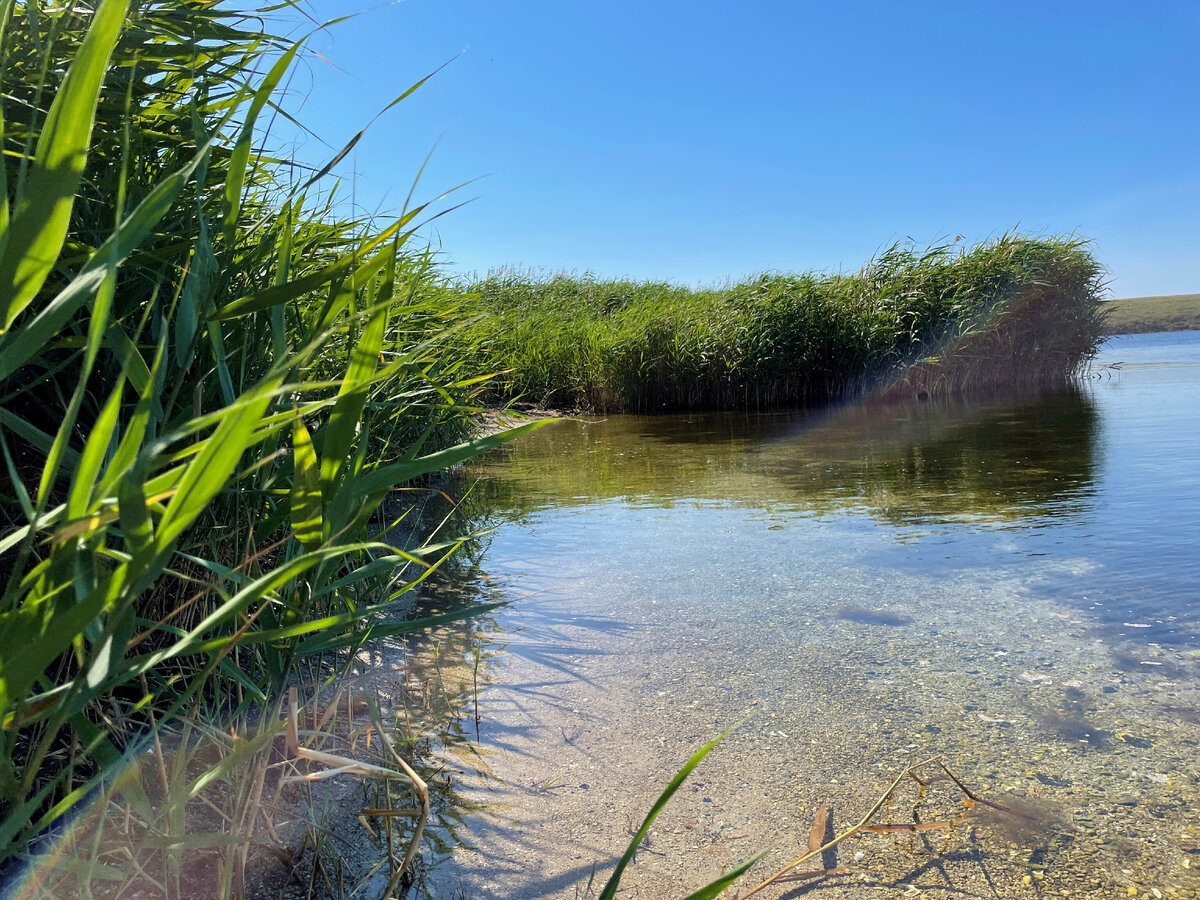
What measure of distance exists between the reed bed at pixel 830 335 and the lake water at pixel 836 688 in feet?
23.8

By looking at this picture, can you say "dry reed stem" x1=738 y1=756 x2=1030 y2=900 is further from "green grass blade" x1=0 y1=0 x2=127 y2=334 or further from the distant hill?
the distant hill

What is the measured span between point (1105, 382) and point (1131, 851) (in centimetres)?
1521

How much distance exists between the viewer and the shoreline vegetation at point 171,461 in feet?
2.36

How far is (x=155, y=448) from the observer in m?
0.66

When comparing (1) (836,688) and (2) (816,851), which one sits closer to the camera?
(2) (816,851)

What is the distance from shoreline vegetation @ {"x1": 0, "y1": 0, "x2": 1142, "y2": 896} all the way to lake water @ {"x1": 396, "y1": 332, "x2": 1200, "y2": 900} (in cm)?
42

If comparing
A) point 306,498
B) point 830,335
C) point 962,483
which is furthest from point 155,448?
point 830,335

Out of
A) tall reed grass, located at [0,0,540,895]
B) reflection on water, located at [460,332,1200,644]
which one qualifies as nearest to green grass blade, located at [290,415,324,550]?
tall reed grass, located at [0,0,540,895]

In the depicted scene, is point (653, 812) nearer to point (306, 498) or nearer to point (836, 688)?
point (306, 498)

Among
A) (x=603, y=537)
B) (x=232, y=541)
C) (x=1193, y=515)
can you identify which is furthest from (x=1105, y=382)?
(x=232, y=541)

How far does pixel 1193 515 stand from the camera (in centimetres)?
390

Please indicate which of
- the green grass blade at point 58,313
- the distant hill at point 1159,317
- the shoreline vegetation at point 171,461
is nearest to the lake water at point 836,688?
the shoreline vegetation at point 171,461

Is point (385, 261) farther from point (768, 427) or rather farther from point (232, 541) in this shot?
point (768, 427)

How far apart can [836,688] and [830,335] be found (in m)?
10.4
